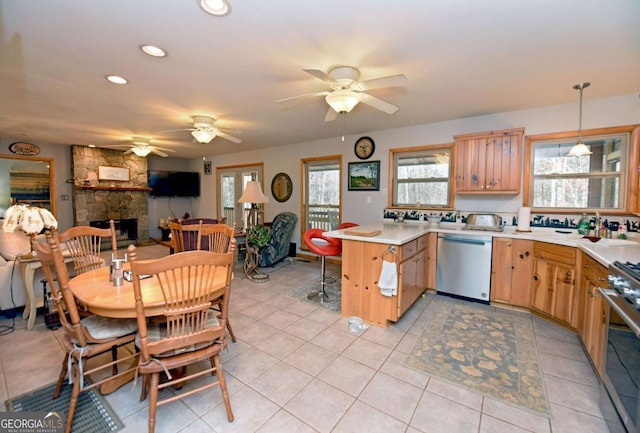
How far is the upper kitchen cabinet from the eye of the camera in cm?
338

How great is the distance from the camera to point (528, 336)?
2.62 meters

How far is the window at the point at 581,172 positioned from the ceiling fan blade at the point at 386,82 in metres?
2.35

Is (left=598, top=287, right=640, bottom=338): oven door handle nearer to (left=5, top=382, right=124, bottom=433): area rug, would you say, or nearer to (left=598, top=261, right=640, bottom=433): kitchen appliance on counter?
(left=598, top=261, right=640, bottom=433): kitchen appliance on counter

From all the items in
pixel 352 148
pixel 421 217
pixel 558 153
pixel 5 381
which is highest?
pixel 352 148

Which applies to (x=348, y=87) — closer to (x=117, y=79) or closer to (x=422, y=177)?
(x=117, y=79)

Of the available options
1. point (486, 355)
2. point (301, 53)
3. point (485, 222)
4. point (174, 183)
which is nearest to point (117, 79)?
point (301, 53)

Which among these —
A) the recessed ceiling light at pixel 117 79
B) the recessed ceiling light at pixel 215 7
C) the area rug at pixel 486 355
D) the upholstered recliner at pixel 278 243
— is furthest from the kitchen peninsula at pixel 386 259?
the recessed ceiling light at pixel 117 79

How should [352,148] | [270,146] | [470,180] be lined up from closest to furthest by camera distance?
[470,180], [352,148], [270,146]

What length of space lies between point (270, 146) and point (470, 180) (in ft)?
13.4

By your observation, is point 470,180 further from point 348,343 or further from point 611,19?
point 348,343

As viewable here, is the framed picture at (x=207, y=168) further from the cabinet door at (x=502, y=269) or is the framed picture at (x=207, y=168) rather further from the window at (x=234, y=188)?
the cabinet door at (x=502, y=269)

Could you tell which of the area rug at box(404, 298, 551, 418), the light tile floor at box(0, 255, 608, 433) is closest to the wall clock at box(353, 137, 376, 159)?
→ the area rug at box(404, 298, 551, 418)

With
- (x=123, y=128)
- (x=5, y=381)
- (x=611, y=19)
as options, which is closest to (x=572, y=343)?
(x=611, y=19)

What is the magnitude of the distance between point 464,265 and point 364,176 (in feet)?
7.21
